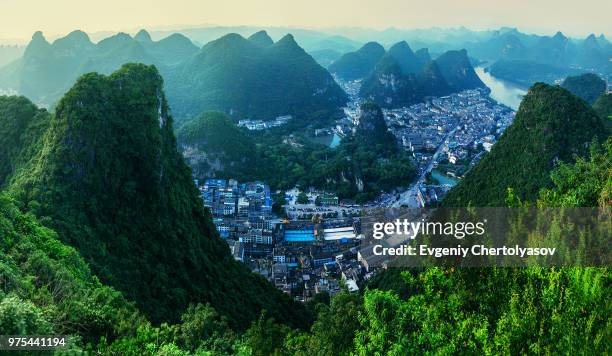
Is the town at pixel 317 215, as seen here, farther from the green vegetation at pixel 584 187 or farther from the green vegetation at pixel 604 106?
the green vegetation at pixel 604 106

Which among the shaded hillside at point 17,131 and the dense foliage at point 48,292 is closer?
the dense foliage at point 48,292

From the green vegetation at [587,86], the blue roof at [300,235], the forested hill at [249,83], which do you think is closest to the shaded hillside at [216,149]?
the blue roof at [300,235]

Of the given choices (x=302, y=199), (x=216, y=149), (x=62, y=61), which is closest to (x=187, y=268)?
(x=302, y=199)

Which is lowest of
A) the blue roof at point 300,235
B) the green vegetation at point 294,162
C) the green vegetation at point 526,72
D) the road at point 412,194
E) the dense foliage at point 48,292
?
the blue roof at point 300,235

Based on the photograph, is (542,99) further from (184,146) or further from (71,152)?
(184,146)

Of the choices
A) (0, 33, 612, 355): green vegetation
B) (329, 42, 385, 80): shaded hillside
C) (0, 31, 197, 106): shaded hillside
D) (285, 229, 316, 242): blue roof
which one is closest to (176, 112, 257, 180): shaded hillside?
(0, 33, 612, 355): green vegetation

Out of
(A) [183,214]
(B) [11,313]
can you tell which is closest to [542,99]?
(A) [183,214]

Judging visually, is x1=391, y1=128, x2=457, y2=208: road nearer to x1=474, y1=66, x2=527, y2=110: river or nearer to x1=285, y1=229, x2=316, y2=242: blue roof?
x1=285, y1=229, x2=316, y2=242: blue roof

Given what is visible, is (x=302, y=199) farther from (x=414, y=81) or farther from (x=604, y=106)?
(x=414, y=81)
